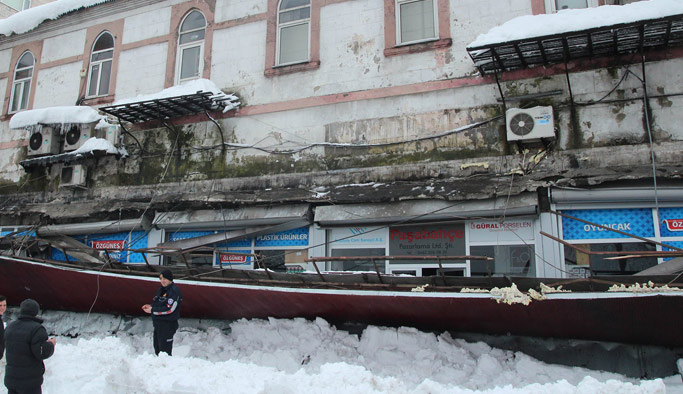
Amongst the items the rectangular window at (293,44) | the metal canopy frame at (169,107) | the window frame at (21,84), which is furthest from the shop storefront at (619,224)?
the window frame at (21,84)

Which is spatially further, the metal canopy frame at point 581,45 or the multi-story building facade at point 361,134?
the multi-story building facade at point 361,134

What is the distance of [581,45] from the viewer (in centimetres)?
818

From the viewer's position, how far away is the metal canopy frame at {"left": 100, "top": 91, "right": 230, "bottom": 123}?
10836 millimetres

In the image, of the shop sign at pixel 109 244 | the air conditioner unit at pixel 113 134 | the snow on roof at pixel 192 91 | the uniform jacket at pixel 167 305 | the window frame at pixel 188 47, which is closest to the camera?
the uniform jacket at pixel 167 305

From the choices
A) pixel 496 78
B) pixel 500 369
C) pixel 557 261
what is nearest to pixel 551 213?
pixel 557 261

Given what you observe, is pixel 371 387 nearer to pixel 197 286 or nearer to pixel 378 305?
pixel 378 305

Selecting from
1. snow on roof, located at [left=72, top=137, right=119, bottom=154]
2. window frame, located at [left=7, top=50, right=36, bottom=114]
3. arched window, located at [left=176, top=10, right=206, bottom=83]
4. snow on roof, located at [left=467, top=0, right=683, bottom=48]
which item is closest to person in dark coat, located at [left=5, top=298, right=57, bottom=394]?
snow on roof, located at [left=467, top=0, right=683, bottom=48]

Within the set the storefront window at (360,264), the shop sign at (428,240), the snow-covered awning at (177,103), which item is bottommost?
the storefront window at (360,264)

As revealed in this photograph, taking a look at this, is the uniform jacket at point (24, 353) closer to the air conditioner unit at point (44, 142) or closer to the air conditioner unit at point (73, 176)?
the air conditioner unit at point (73, 176)

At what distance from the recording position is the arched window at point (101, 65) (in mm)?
13500

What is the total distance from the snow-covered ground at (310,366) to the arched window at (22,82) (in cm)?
1009

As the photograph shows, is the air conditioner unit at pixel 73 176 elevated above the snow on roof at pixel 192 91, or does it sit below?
below

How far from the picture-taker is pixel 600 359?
245 inches

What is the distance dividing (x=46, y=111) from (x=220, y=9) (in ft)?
16.9
